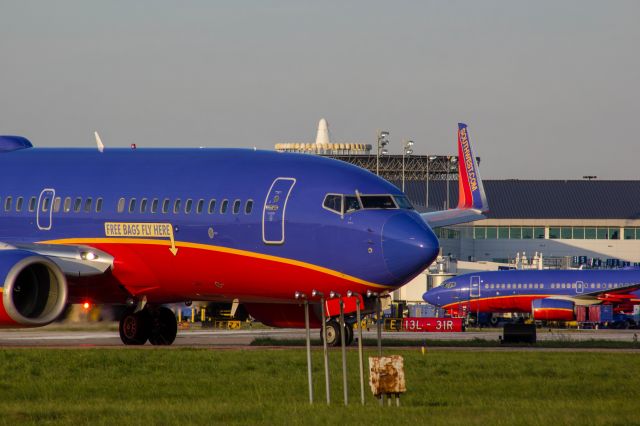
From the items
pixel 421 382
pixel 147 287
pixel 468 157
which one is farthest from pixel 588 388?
pixel 468 157

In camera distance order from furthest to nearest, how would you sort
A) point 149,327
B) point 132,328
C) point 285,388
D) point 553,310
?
point 553,310 < point 149,327 < point 132,328 < point 285,388

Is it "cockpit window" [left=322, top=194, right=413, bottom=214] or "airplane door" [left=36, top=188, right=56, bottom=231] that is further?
"airplane door" [left=36, top=188, right=56, bottom=231]

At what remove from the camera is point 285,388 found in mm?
24172

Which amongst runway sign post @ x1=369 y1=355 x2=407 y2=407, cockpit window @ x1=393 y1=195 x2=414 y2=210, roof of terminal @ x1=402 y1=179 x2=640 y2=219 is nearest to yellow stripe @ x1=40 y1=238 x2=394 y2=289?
cockpit window @ x1=393 y1=195 x2=414 y2=210

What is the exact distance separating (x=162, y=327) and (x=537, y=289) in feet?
158

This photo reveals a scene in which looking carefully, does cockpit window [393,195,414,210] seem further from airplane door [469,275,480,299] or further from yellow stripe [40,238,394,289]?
airplane door [469,275,480,299]

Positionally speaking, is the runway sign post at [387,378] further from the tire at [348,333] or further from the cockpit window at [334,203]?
the tire at [348,333]

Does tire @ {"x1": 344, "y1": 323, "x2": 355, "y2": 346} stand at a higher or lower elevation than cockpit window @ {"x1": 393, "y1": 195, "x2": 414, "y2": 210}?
lower

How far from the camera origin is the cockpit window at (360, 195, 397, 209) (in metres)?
32.2

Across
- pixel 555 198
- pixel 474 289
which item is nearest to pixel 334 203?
pixel 474 289

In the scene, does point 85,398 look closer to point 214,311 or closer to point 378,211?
point 378,211

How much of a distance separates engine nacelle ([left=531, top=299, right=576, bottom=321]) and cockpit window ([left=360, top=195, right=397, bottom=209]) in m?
48.8

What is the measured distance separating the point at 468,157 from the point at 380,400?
60.5m

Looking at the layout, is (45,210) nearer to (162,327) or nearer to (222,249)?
(162,327)
